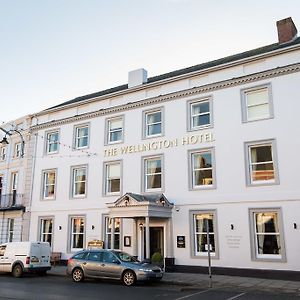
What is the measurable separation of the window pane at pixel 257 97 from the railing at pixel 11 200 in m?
Result: 16.7

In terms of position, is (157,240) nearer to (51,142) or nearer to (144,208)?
(144,208)

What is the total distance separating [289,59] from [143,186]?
10.1 meters

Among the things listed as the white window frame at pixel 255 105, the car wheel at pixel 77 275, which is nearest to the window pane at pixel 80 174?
the car wheel at pixel 77 275

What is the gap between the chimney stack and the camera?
23.5m

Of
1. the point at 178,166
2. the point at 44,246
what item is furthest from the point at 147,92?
the point at 44,246

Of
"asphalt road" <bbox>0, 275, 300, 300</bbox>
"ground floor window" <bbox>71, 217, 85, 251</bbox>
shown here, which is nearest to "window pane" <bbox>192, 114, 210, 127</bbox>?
"asphalt road" <bbox>0, 275, 300, 300</bbox>

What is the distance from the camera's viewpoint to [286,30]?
20578mm

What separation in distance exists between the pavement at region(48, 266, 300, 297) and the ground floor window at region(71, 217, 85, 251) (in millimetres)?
7177

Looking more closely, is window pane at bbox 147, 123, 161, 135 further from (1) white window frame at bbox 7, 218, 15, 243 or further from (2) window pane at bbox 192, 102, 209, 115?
(1) white window frame at bbox 7, 218, 15, 243

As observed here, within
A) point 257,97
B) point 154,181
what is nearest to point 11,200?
point 154,181

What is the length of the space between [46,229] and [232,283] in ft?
45.8

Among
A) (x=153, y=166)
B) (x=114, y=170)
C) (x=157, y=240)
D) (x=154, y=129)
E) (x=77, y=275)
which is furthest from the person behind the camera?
(x=114, y=170)

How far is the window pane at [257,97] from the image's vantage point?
18.4 metres

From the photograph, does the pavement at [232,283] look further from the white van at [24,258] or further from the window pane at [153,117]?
the window pane at [153,117]
